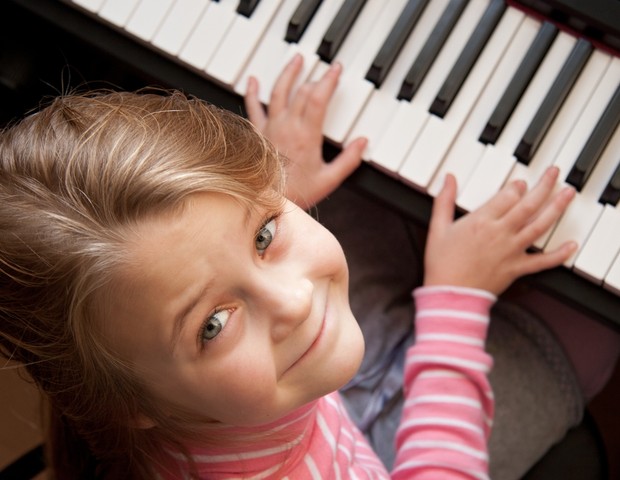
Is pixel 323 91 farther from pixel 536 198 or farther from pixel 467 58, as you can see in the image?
pixel 536 198

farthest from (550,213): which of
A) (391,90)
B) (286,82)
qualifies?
(286,82)

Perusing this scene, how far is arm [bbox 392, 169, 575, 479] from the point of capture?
2.82 feet

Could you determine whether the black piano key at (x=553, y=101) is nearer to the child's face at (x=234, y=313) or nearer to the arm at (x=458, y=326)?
the arm at (x=458, y=326)

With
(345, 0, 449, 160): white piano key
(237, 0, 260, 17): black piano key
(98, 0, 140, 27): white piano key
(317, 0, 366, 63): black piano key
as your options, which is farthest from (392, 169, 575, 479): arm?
(98, 0, 140, 27): white piano key

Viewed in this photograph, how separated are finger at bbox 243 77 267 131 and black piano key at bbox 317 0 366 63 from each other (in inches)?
3.7

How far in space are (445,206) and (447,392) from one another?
0.80 feet

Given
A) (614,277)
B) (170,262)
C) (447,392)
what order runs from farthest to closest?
(447,392), (614,277), (170,262)

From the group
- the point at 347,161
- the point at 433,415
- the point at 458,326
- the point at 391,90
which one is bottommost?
the point at 433,415

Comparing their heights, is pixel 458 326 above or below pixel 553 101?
below

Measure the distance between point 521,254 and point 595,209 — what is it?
0.10 meters

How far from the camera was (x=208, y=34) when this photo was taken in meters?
0.90

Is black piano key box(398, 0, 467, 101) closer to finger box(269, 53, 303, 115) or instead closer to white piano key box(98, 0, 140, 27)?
finger box(269, 53, 303, 115)

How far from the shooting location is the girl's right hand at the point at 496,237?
2.74 feet

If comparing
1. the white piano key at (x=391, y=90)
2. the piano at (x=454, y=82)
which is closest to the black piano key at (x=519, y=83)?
the piano at (x=454, y=82)
